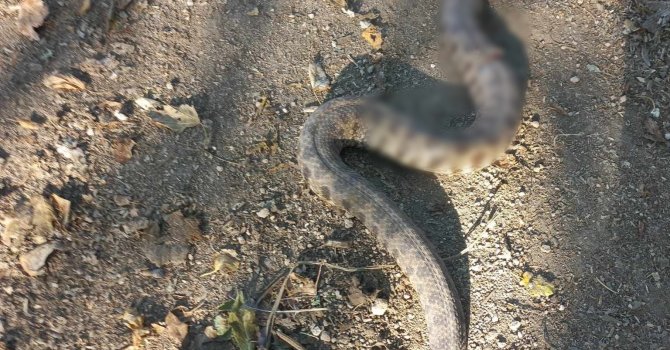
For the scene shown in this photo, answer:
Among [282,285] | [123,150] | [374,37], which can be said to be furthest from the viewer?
[374,37]

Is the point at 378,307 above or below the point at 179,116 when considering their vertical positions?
below

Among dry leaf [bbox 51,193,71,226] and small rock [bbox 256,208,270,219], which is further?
small rock [bbox 256,208,270,219]

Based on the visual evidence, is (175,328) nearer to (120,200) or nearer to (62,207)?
(120,200)

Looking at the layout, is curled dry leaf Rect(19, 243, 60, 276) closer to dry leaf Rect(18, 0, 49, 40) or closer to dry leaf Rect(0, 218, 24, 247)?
dry leaf Rect(0, 218, 24, 247)

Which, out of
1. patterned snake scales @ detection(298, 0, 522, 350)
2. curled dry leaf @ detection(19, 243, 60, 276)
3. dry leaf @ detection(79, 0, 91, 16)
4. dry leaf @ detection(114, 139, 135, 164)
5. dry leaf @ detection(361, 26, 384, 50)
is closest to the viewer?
patterned snake scales @ detection(298, 0, 522, 350)

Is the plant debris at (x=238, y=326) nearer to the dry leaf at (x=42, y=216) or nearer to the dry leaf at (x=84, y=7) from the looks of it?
the dry leaf at (x=42, y=216)

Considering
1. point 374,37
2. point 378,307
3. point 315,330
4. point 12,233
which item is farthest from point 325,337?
point 374,37

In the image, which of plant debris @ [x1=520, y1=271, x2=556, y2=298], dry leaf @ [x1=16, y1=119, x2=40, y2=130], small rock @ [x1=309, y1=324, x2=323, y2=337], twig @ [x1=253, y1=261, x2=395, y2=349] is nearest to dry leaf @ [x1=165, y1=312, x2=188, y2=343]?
twig @ [x1=253, y1=261, x2=395, y2=349]
